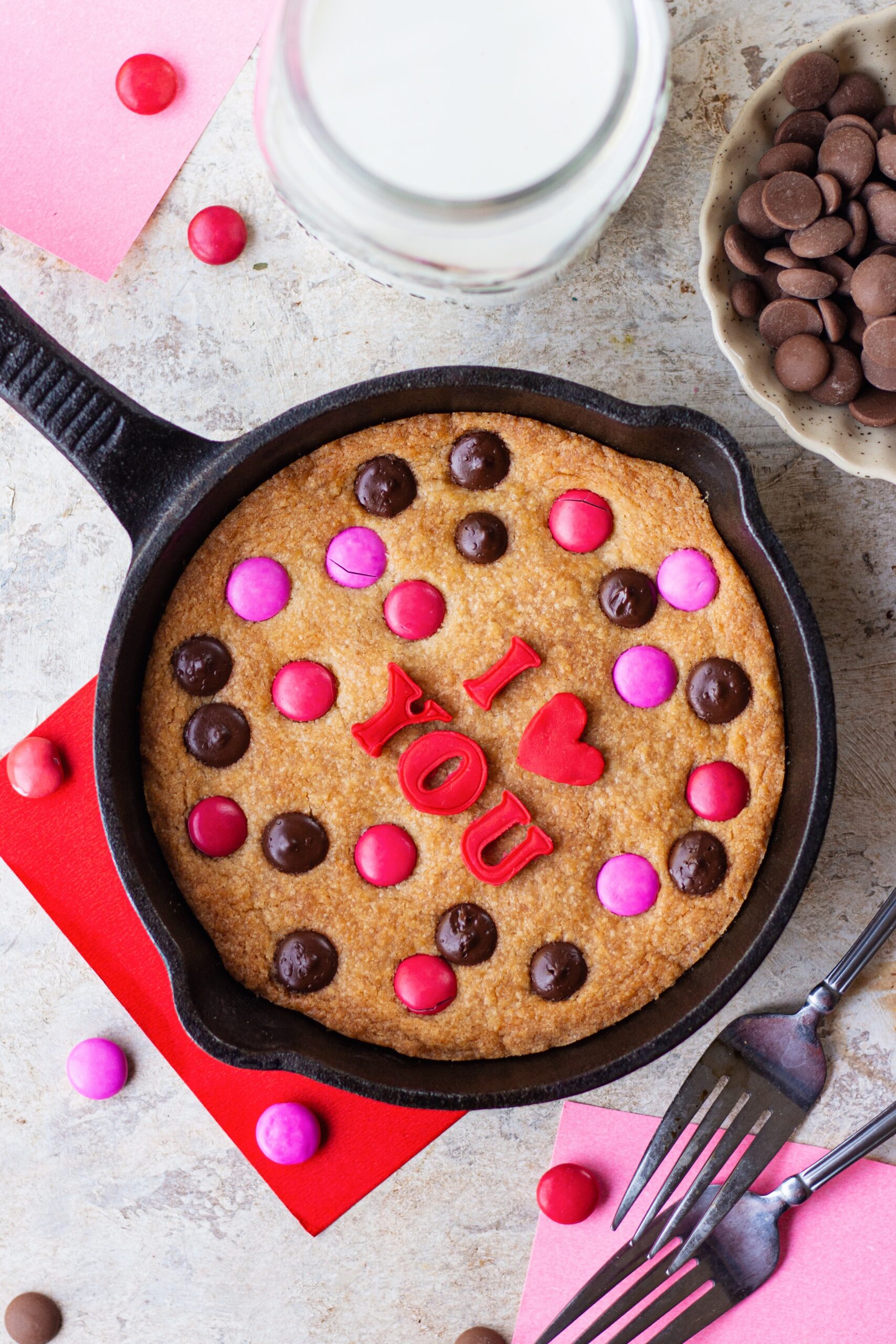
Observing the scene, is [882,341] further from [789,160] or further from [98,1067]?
[98,1067]

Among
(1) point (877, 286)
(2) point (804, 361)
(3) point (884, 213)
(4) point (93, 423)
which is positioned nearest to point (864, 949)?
(2) point (804, 361)

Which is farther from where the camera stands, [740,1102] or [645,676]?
[740,1102]

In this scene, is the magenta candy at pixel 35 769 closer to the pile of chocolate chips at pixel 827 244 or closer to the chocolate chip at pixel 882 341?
the pile of chocolate chips at pixel 827 244

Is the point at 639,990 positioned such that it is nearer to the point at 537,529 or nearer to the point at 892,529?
the point at 537,529

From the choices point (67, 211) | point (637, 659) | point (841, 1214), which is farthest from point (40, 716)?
point (841, 1214)

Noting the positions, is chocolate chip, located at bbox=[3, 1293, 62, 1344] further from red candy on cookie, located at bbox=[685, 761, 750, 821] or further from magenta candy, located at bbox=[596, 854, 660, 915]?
red candy on cookie, located at bbox=[685, 761, 750, 821]

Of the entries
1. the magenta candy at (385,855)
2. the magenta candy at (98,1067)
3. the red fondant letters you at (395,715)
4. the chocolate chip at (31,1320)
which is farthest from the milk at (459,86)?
the chocolate chip at (31,1320)
